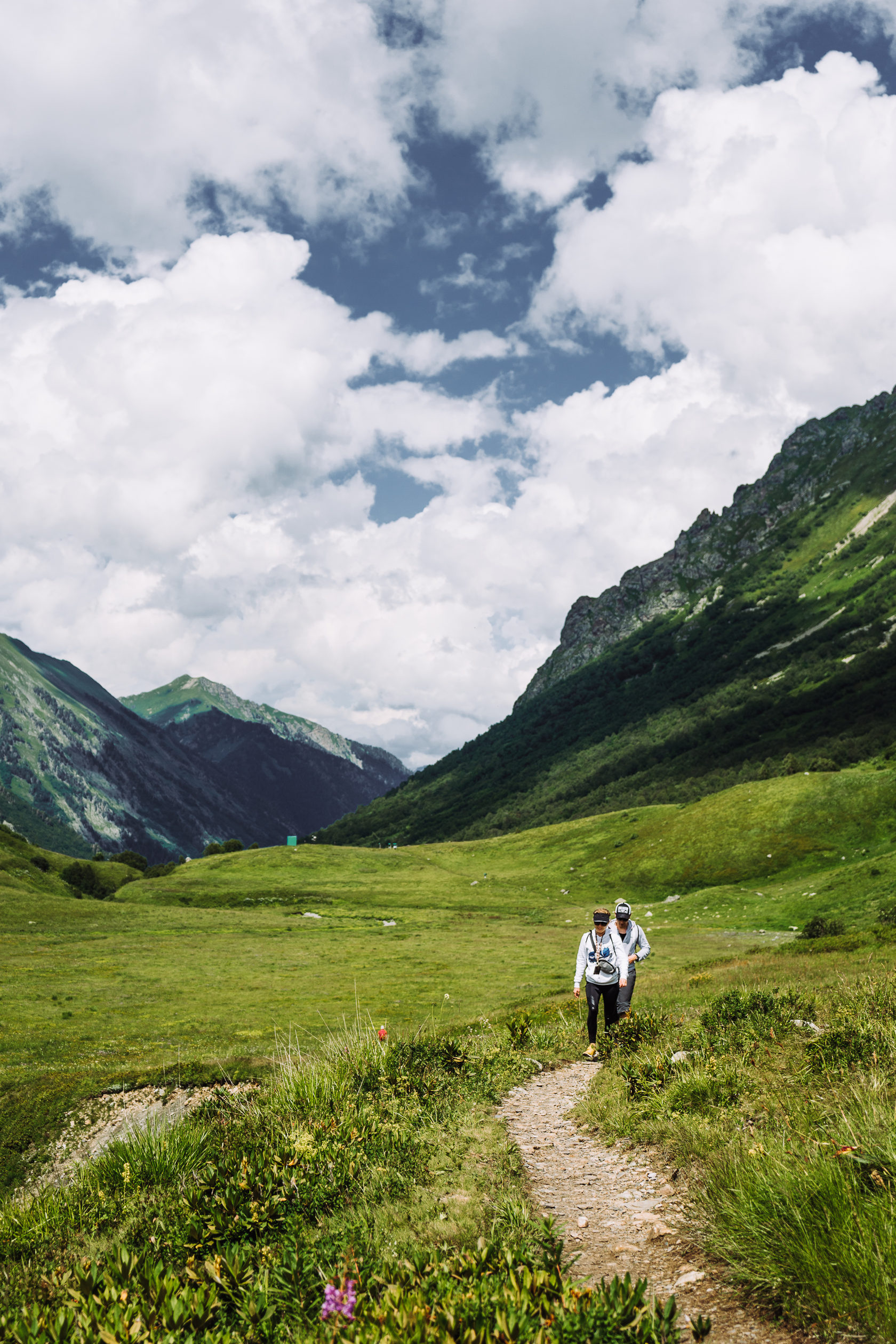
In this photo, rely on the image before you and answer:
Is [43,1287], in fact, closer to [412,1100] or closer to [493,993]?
[412,1100]

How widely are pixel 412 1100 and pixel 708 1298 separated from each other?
6447 mm

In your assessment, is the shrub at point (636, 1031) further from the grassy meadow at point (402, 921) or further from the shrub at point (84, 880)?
the shrub at point (84, 880)

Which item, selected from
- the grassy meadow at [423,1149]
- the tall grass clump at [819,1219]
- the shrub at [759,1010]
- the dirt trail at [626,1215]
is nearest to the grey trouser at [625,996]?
the grassy meadow at [423,1149]

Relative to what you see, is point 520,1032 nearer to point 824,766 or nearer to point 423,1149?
point 423,1149

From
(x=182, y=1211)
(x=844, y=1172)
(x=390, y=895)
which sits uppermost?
(x=844, y=1172)

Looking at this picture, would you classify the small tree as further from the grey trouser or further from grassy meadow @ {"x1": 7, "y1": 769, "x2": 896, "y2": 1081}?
the grey trouser

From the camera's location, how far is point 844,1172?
18.9 feet

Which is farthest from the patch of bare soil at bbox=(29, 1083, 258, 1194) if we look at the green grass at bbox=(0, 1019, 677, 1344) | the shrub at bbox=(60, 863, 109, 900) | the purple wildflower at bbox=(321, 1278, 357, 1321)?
the shrub at bbox=(60, 863, 109, 900)

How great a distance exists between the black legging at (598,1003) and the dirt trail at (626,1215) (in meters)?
4.40

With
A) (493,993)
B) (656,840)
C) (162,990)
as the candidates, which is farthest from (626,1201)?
(656,840)

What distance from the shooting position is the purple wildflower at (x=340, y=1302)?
451 cm

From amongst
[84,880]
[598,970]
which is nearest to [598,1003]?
[598,970]

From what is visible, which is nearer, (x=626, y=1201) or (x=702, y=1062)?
(x=626, y=1201)

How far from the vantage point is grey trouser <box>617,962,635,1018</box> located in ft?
54.2
